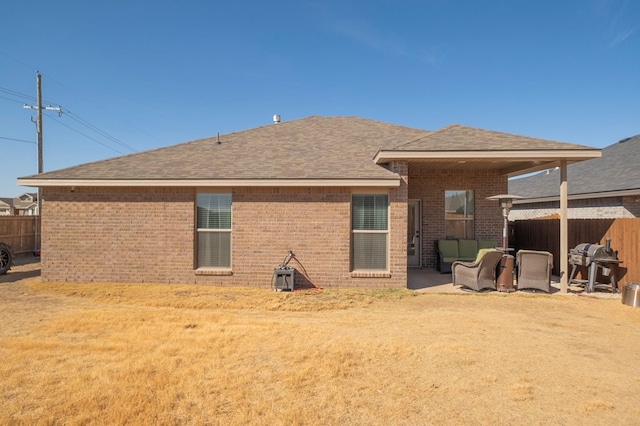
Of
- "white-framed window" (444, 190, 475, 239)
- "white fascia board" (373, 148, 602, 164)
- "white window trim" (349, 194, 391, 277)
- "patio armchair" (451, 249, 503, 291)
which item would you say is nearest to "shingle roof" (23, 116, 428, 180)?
"white window trim" (349, 194, 391, 277)

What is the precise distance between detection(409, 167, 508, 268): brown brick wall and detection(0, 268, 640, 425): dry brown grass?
4.65 m

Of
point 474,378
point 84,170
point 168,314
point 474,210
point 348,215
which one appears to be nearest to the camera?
point 474,378

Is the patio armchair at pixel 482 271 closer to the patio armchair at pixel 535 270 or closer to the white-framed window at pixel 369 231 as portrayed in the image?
the patio armchair at pixel 535 270

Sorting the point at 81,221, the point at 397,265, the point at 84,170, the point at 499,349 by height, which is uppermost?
the point at 84,170

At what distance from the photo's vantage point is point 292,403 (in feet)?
11.2

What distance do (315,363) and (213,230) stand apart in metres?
5.99

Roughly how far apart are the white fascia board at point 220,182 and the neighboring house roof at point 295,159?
25 millimetres

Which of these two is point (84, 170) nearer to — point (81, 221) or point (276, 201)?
point (81, 221)

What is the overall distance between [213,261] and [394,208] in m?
4.92

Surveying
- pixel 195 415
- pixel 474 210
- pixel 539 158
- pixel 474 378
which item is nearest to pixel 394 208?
pixel 539 158

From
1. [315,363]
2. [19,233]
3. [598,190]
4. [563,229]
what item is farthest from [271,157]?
[19,233]

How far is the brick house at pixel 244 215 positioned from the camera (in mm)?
9023

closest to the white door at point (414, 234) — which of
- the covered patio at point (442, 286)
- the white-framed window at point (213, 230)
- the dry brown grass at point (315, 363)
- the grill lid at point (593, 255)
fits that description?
the covered patio at point (442, 286)

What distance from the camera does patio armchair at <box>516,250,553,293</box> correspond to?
8719 mm
